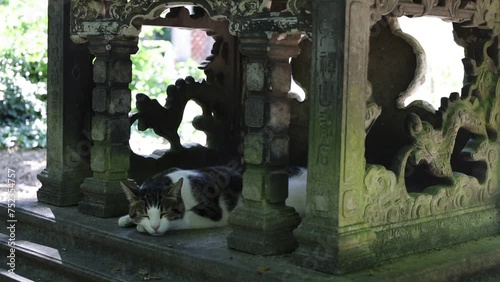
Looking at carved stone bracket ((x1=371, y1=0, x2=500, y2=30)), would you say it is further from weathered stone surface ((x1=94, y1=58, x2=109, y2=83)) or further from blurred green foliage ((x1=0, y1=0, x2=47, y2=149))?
blurred green foliage ((x1=0, y1=0, x2=47, y2=149))

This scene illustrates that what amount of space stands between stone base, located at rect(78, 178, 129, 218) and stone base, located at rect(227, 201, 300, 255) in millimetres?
1338

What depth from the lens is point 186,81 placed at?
726cm

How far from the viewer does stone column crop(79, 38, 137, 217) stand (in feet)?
19.1

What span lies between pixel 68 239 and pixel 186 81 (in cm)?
216

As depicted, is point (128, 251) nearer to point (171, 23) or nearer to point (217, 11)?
point (217, 11)

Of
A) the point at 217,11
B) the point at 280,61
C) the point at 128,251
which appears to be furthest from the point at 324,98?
the point at 128,251

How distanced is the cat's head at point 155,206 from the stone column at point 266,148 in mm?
717

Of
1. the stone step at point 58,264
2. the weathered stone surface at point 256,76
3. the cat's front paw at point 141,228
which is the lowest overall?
the stone step at point 58,264

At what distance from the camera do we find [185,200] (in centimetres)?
552

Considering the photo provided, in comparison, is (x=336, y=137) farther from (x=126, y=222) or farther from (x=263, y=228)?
(x=126, y=222)

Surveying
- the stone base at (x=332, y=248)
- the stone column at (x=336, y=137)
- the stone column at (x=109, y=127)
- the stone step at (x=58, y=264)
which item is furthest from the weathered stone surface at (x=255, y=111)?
the stone column at (x=109, y=127)

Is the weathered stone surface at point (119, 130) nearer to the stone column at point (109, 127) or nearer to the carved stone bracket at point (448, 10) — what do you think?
the stone column at point (109, 127)

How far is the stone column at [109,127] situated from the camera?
229 inches

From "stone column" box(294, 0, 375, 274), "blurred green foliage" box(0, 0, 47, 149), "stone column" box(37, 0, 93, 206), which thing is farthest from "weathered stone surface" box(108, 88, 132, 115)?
"blurred green foliage" box(0, 0, 47, 149)
